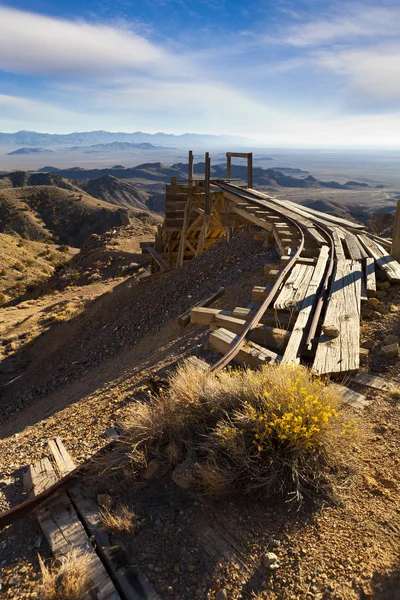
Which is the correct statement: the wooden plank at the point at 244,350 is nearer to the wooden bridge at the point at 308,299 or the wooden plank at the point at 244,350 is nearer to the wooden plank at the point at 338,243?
the wooden bridge at the point at 308,299

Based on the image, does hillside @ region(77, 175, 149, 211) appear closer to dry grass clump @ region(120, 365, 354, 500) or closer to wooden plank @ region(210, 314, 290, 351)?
wooden plank @ region(210, 314, 290, 351)

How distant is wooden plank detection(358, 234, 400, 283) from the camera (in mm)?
6996

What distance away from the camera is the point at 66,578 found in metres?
2.47

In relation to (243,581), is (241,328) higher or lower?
higher

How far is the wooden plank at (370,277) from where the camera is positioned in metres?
6.44

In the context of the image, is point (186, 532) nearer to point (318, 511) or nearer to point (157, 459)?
point (157, 459)

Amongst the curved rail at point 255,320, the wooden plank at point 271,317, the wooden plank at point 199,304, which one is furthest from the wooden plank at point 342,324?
the wooden plank at point 199,304

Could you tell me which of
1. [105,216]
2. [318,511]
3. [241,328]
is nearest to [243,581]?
[318,511]

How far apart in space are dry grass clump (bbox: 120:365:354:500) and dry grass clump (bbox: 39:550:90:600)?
80 centimetres

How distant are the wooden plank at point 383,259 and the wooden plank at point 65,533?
588 centimetres

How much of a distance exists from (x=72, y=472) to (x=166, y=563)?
1.04 meters

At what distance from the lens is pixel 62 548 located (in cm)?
273

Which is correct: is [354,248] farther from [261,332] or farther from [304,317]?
[261,332]

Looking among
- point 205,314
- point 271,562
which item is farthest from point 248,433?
point 205,314
